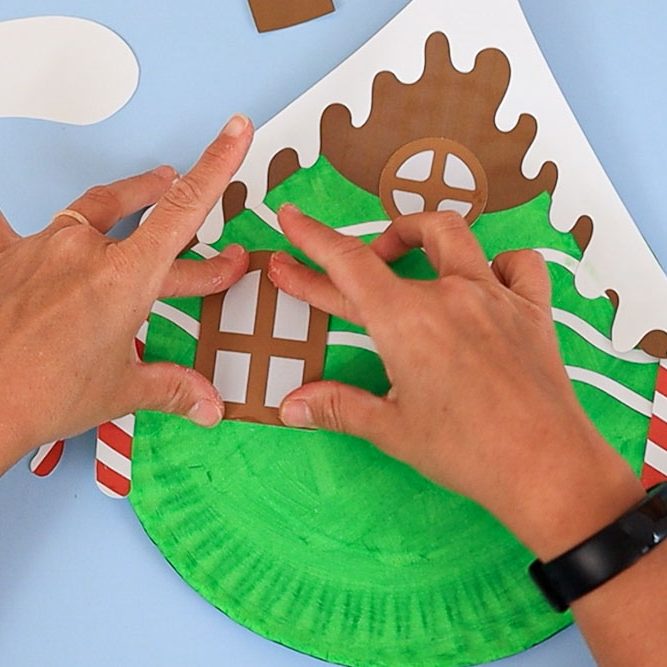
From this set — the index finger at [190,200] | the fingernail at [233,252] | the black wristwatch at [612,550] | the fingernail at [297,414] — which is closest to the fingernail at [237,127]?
the index finger at [190,200]

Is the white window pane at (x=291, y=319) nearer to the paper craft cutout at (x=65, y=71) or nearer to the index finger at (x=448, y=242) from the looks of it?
the index finger at (x=448, y=242)

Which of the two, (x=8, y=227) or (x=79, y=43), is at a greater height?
(x=79, y=43)

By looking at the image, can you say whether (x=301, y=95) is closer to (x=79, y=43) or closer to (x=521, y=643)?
(x=79, y=43)

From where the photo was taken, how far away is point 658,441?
69 cm

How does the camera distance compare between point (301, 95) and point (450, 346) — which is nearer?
point (450, 346)

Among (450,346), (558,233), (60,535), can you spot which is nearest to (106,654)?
(60,535)

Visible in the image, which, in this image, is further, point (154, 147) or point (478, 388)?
point (154, 147)

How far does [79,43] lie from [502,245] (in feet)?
1.27

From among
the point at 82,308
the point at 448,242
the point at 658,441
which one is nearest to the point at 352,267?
the point at 448,242

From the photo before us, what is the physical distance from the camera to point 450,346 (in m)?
0.56

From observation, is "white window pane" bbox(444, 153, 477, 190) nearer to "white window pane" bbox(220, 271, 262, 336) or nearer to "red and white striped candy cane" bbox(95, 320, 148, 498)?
"white window pane" bbox(220, 271, 262, 336)

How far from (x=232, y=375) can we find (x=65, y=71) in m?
0.29

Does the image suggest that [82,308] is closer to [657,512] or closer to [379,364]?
[379,364]

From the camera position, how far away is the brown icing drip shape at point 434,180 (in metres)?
0.70
